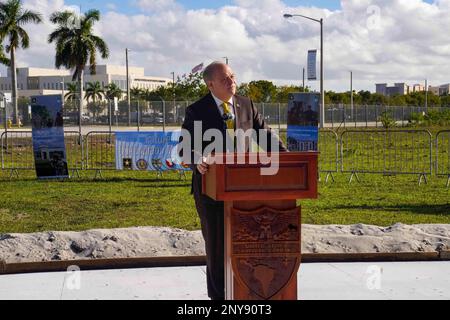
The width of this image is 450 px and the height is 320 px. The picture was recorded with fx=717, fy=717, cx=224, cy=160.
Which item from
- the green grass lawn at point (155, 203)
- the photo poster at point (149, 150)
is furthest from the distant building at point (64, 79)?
the green grass lawn at point (155, 203)

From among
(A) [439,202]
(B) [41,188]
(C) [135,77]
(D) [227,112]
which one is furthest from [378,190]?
(C) [135,77]

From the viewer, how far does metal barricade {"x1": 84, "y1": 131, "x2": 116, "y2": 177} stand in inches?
749

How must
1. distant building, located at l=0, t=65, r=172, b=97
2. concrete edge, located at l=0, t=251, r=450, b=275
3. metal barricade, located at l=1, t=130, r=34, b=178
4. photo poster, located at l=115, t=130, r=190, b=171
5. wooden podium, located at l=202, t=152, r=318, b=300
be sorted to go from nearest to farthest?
wooden podium, located at l=202, t=152, r=318, b=300 < concrete edge, located at l=0, t=251, r=450, b=275 < photo poster, located at l=115, t=130, r=190, b=171 < metal barricade, located at l=1, t=130, r=34, b=178 < distant building, located at l=0, t=65, r=172, b=97

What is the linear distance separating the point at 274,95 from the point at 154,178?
2162 inches

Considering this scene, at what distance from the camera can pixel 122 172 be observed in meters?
18.5

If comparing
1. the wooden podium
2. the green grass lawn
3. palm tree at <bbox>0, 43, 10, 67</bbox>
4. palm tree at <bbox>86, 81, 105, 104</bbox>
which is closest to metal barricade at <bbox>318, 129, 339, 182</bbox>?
the green grass lawn

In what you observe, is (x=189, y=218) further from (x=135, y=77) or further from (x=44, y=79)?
(x=135, y=77)

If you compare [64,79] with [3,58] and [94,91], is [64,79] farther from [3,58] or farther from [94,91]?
[3,58]

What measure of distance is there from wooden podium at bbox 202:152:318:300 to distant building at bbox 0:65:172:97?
131 metres

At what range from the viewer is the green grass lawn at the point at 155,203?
1037 cm

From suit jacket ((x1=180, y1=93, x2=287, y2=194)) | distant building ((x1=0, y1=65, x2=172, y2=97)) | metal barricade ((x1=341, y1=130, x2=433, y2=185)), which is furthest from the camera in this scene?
distant building ((x1=0, y1=65, x2=172, y2=97))

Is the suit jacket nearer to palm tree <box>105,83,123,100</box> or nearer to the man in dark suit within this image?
the man in dark suit

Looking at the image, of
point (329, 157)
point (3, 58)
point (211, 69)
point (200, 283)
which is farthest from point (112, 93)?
point (211, 69)

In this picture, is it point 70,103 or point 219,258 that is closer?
point 219,258
